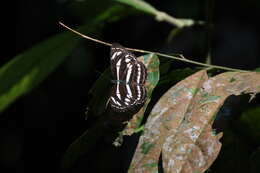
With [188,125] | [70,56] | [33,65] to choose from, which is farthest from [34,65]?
[70,56]

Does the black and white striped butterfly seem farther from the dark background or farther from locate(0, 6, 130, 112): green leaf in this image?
the dark background

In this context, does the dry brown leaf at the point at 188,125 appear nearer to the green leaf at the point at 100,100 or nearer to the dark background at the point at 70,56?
the green leaf at the point at 100,100

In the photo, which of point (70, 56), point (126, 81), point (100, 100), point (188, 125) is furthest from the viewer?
point (70, 56)

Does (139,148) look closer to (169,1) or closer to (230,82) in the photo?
(230,82)

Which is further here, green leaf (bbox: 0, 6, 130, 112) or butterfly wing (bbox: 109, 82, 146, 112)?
green leaf (bbox: 0, 6, 130, 112)

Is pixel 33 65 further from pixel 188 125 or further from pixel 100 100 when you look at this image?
pixel 188 125

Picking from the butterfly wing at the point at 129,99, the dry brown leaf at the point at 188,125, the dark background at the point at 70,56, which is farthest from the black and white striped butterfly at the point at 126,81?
the dark background at the point at 70,56

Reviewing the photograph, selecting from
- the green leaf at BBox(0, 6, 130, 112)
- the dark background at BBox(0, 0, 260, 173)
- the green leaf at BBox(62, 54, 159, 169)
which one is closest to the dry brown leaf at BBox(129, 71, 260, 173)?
the green leaf at BBox(62, 54, 159, 169)
